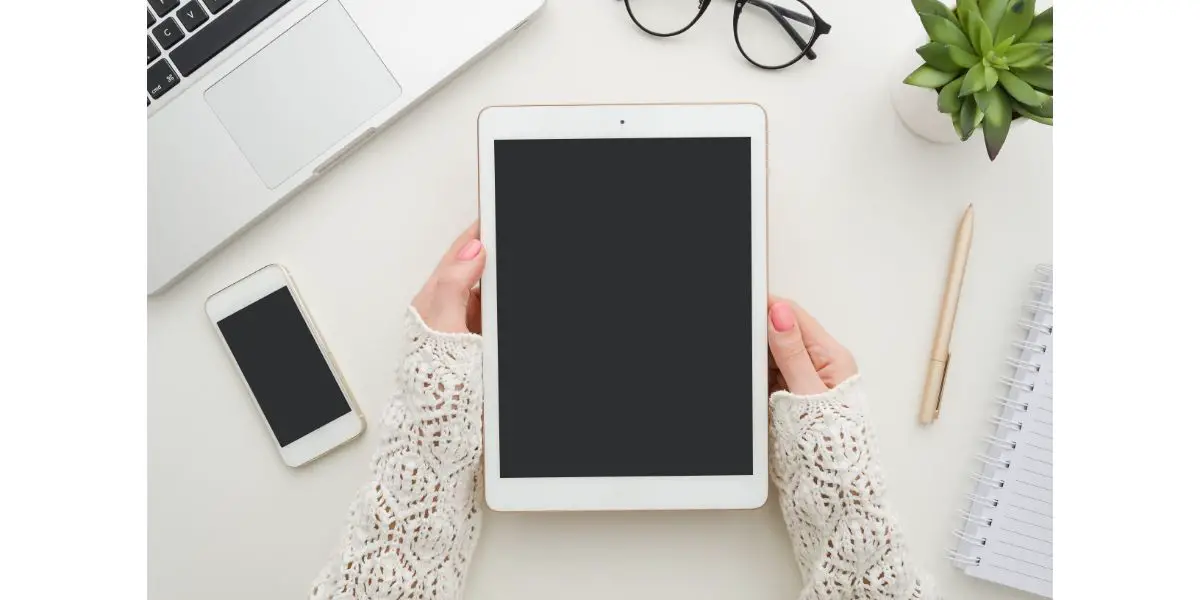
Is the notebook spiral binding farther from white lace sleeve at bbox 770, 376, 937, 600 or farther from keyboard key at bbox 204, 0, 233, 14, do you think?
keyboard key at bbox 204, 0, 233, 14

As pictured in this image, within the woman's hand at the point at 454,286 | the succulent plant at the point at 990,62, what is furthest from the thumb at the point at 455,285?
the succulent plant at the point at 990,62

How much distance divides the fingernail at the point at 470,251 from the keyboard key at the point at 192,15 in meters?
0.32

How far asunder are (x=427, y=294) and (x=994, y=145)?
0.49 metres

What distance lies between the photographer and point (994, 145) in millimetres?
587

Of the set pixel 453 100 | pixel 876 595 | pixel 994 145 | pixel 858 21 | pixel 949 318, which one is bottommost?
pixel 876 595

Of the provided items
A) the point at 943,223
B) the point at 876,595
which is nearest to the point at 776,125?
the point at 943,223

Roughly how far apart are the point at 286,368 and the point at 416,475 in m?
0.17

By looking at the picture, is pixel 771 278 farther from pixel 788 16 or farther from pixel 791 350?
pixel 788 16

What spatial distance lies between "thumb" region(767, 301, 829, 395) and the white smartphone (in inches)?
15.3

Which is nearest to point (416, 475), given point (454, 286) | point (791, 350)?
point (454, 286)

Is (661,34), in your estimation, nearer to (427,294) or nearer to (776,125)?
(776,125)

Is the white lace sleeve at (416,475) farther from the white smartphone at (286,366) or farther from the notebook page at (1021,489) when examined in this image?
the notebook page at (1021,489)

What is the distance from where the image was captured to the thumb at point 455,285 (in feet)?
2.06

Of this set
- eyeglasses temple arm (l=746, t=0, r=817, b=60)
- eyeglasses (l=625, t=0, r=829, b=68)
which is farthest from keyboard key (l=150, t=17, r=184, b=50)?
eyeglasses temple arm (l=746, t=0, r=817, b=60)
